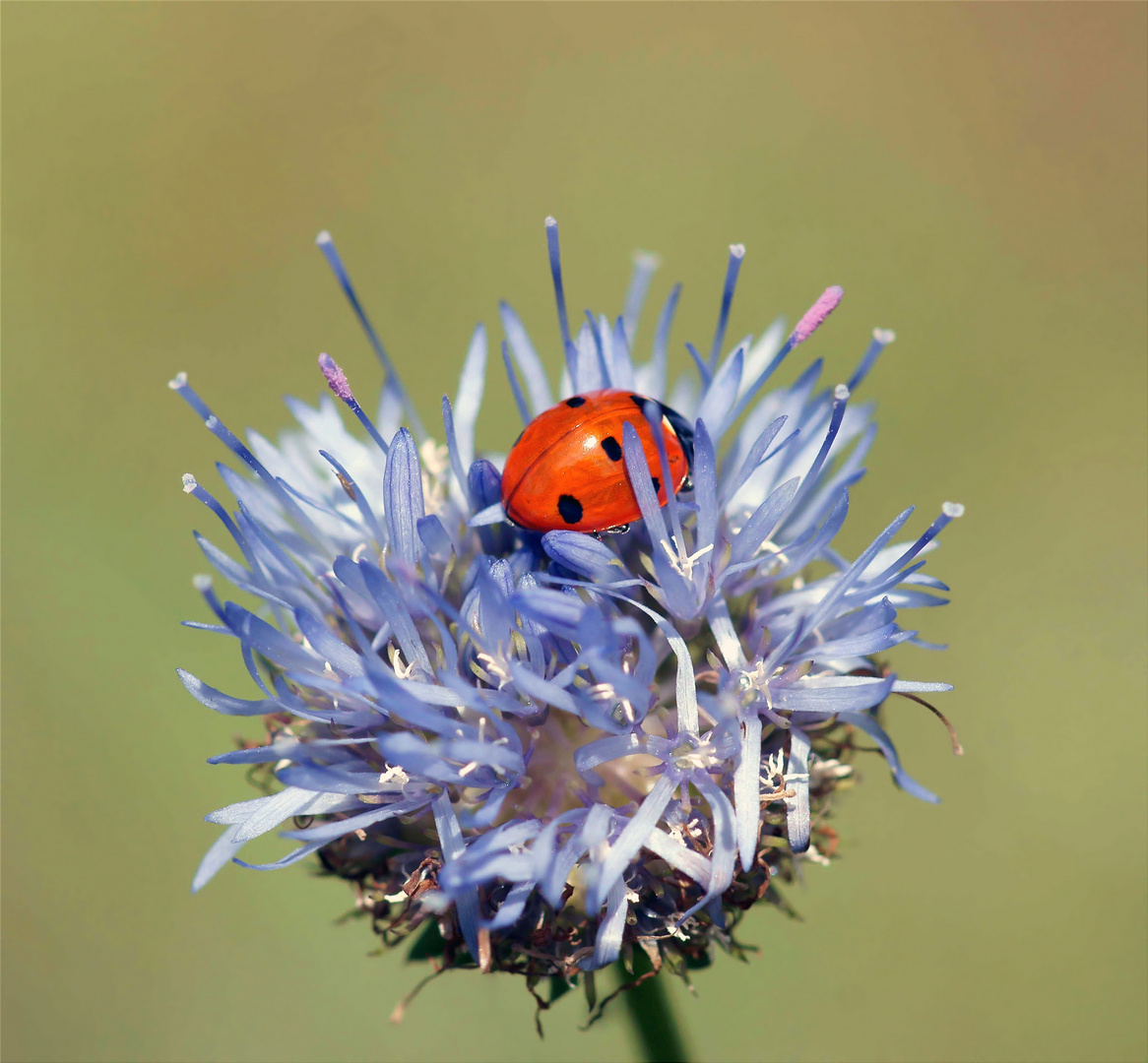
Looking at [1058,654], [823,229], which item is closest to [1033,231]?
[823,229]

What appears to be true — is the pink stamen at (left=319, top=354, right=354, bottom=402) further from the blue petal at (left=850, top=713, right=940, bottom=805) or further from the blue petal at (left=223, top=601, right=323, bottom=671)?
the blue petal at (left=850, top=713, right=940, bottom=805)

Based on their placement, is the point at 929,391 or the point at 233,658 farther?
the point at 929,391

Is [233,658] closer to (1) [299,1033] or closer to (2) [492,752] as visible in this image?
(1) [299,1033]

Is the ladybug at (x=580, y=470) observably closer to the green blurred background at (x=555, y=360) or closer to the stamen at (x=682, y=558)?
the stamen at (x=682, y=558)

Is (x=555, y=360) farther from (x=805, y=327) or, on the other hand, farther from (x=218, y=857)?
(x=218, y=857)

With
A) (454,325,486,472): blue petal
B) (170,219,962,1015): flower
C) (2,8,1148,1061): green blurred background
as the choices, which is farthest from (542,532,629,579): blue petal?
(2,8,1148,1061): green blurred background

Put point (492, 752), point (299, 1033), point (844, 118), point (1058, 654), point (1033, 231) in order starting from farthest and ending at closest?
point (844, 118)
point (1033, 231)
point (1058, 654)
point (299, 1033)
point (492, 752)

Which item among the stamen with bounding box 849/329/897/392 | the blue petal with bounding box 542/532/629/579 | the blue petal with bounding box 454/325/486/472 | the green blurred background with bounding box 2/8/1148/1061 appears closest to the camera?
the blue petal with bounding box 542/532/629/579
